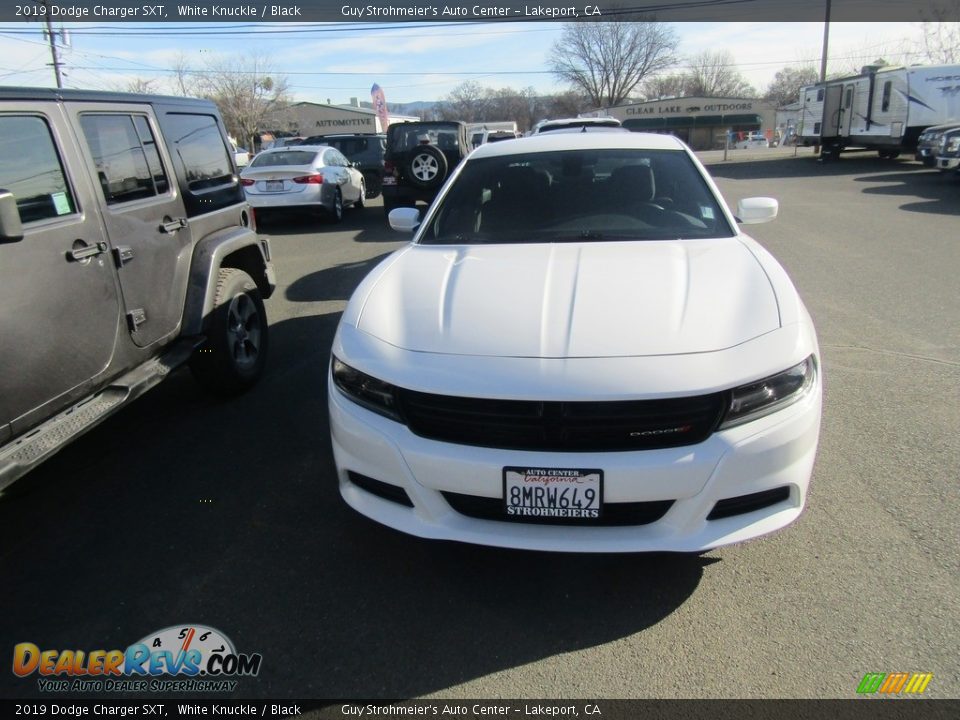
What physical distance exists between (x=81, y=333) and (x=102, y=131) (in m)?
1.23

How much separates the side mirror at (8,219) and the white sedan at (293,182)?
10.4 metres

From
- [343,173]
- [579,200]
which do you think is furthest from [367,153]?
[579,200]

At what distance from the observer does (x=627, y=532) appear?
7.95ft

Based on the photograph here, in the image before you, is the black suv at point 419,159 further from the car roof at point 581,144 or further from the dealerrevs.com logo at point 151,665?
the dealerrevs.com logo at point 151,665

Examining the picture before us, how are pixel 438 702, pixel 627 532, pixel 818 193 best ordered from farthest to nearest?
1. pixel 818 193
2. pixel 627 532
3. pixel 438 702

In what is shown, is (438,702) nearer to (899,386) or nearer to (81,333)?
(81,333)

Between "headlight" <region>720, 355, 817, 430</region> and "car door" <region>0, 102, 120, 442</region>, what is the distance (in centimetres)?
282

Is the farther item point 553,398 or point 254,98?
point 254,98

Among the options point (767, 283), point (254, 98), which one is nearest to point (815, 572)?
point (767, 283)

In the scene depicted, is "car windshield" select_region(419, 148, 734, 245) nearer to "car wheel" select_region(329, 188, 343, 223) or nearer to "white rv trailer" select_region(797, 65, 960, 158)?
"car wheel" select_region(329, 188, 343, 223)

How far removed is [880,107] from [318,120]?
186 ft

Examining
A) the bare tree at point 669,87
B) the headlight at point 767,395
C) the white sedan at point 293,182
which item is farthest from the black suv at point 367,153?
the bare tree at point 669,87

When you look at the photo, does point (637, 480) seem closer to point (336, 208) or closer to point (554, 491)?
point (554, 491)

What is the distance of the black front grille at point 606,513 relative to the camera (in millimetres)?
2412
